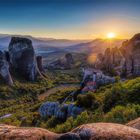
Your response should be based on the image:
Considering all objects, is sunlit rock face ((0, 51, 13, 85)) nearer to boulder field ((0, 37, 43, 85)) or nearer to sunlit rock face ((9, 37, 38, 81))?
boulder field ((0, 37, 43, 85))

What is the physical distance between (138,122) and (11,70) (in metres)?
113

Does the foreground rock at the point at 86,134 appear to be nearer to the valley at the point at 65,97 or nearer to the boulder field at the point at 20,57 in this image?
the valley at the point at 65,97

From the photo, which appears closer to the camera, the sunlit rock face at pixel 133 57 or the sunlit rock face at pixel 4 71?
the sunlit rock face at pixel 133 57

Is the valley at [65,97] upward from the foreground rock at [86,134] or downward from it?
downward

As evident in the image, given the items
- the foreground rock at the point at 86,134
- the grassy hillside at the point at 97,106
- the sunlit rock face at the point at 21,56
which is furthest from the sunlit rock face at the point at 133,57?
the foreground rock at the point at 86,134

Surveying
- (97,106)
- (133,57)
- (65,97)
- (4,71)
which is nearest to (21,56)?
(4,71)

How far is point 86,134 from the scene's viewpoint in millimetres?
8773

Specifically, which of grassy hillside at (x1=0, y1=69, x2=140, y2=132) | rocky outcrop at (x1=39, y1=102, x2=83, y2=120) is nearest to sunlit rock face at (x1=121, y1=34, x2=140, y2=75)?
grassy hillside at (x1=0, y1=69, x2=140, y2=132)

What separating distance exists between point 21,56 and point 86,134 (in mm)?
120792

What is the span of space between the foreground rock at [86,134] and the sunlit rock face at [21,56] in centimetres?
11936

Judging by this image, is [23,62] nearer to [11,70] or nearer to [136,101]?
[11,70]

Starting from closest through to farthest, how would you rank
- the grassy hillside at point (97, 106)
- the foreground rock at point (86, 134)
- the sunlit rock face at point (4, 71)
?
the foreground rock at point (86, 134) < the grassy hillside at point (97, 106) < the sunlit rock face at point (4, 71)

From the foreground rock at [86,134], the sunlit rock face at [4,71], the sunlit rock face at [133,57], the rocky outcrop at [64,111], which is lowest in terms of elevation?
the sunlit rock face at [4,71]

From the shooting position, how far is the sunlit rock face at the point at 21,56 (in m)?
126
